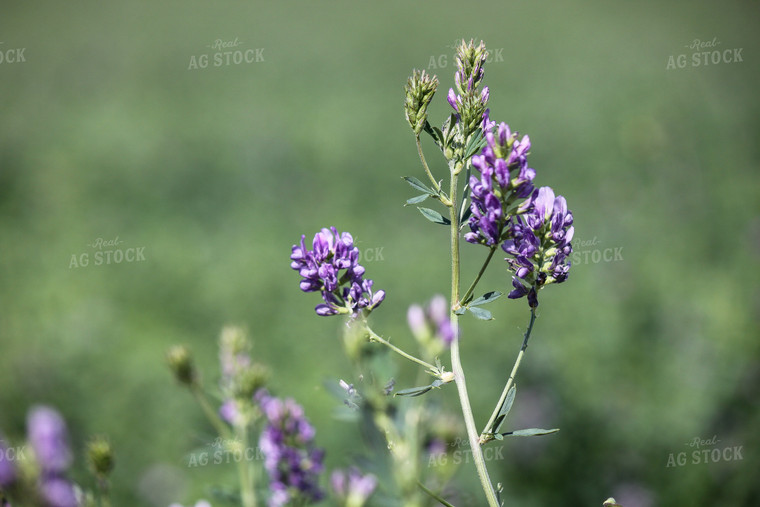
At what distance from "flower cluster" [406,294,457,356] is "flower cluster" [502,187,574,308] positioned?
377mm

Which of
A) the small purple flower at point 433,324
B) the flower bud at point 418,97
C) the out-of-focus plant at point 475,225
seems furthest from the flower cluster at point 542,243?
the small purple flower at point 433,324

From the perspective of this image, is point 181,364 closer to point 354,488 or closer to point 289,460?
point 289,460

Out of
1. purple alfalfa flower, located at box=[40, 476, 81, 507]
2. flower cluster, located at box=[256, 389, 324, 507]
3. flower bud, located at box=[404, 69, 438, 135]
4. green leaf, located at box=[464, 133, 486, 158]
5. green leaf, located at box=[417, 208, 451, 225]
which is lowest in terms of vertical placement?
flower cluster, located at box=[256, 389, 324, 507]

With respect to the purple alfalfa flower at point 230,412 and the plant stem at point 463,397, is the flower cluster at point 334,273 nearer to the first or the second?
the plant stem at point 463,397

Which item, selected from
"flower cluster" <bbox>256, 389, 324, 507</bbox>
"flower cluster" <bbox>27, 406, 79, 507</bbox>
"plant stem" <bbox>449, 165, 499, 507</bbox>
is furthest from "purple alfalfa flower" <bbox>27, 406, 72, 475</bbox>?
"plant stem" <bbox>449, 165, 499, 507</bbox>

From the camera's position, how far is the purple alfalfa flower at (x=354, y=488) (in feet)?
2.92

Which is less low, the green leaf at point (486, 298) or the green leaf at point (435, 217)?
the green leaf at point (435, 217)

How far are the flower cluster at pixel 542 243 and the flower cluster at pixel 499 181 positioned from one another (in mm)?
46

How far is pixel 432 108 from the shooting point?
7.79 m

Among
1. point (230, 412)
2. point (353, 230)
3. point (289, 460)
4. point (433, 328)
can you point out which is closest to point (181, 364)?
point (230, 412)

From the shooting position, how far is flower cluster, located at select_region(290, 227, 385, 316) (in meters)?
1.27

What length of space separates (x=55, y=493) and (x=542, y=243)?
92cm

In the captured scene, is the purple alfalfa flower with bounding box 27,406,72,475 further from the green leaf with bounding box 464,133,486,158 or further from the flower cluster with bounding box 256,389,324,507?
the green leaf with bounding box 464,133,486,158

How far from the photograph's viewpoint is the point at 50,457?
78cm
